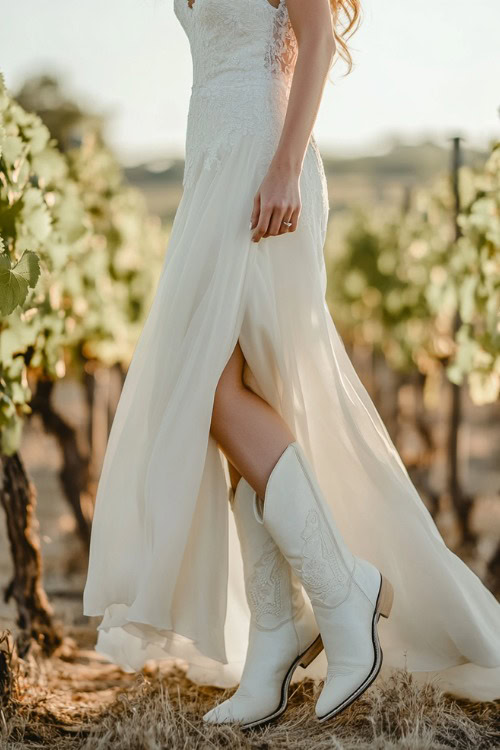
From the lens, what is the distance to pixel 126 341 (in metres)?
6.54

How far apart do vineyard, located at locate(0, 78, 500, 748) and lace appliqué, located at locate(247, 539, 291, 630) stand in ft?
0.90

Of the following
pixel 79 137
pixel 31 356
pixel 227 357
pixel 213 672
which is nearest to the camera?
pixel 227 357

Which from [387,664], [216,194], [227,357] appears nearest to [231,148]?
[216,194]

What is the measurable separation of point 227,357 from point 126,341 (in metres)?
4.43

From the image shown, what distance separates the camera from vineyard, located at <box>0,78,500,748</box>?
235cm

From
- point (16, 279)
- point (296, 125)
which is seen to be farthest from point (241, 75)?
point (16, 279)

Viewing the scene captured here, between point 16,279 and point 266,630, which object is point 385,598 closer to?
point 266,630

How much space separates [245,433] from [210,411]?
0.34 feet

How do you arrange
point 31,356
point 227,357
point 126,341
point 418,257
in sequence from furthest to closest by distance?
point 418,257 < point 126,341 < point 31,356 < point 227,357

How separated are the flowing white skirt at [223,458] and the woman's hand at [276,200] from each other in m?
0.07

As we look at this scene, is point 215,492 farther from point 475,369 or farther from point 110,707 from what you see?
point 475,369

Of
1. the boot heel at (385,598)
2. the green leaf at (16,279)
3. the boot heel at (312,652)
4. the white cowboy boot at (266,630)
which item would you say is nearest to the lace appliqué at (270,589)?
the white cowboy boot at (266,630)

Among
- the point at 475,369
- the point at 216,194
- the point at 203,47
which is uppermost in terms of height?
the point at 203,47

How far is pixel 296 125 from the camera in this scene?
2.17m
